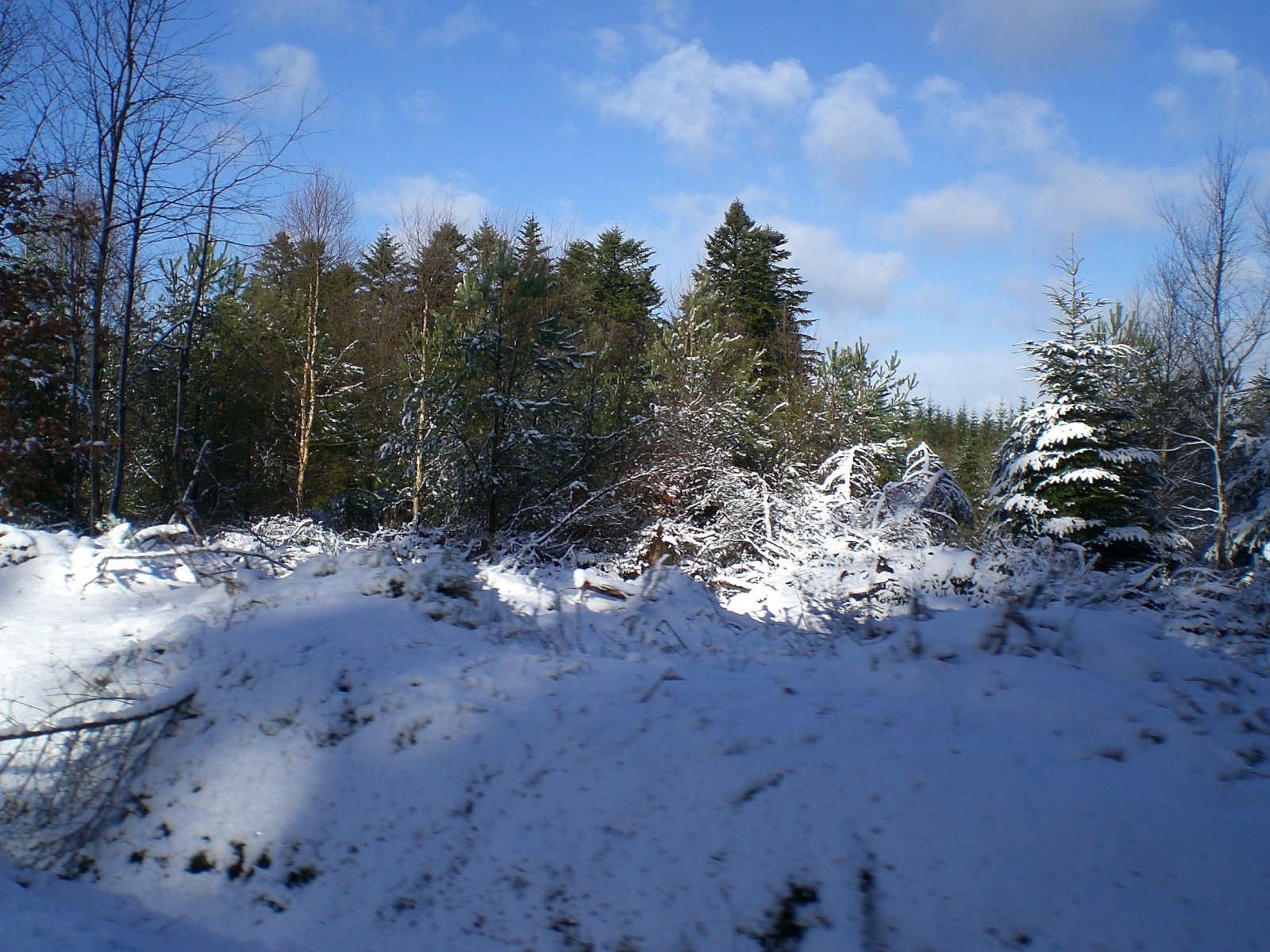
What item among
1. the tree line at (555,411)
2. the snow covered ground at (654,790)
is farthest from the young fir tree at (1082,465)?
the snow covered ground at (654,790)

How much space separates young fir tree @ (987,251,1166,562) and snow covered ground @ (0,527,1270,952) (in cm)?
1871

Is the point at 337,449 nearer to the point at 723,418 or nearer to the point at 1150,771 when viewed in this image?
the point at 723,418

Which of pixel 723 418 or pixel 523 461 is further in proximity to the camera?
pixel 723 418

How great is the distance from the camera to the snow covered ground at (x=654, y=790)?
2.51m

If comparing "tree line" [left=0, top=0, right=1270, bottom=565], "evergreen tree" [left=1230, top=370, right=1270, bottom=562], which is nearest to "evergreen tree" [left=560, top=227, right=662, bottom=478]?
"tree line" [left=0, top=0, right=1270, bottom=565]

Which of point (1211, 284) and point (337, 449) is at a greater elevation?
point (1211, 284)

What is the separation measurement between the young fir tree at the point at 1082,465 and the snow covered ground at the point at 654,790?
1871cm

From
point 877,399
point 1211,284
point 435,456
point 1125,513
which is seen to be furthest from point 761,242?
point 435,456

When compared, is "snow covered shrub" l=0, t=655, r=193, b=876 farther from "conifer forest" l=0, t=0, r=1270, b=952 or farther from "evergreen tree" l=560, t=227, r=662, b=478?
"evergreen tree" l=560, t=227, r=662, b=478

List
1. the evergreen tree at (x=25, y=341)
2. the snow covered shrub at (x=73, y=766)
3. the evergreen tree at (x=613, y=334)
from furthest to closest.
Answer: the evergreen tree at (x=613, y=334) → the evergreen tree at (x=25, y=341) → the snow covered shrub at (x=73, y=766)

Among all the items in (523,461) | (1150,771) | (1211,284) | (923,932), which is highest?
(1211,284)

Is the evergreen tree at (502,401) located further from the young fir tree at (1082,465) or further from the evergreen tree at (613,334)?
the young fir tree at (1082,465)

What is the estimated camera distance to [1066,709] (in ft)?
10.7

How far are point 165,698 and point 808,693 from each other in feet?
10.2
